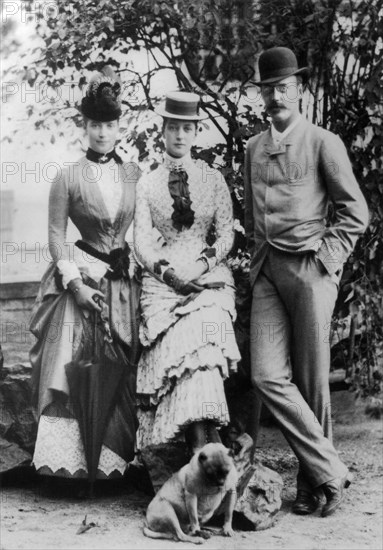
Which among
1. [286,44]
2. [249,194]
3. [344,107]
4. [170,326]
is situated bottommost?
[170,326]

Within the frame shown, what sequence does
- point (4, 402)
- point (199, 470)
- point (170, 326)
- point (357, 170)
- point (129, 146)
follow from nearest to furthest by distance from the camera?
point (199, 470)
point (170, 326)
point (4, 402)
point (357, 170)
point (129, 146)

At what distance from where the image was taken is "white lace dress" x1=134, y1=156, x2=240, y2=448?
479cm

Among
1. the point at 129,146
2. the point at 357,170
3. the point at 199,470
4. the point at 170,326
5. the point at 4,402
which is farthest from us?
the point at 129,146

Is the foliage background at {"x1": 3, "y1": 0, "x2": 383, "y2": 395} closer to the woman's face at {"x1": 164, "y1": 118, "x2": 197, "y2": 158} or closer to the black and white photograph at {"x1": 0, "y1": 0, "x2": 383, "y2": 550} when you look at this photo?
the black and white photograph at {"x1": 0, "y1": 0, "x2": 383, "y2": 550}

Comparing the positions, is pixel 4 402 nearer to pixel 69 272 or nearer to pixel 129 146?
pixel 69 272

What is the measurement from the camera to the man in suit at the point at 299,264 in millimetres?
4871

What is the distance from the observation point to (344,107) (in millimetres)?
5941

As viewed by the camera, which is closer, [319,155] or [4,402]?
[319,155]

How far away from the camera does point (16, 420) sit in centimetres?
522

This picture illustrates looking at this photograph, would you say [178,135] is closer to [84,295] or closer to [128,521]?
[84,295]

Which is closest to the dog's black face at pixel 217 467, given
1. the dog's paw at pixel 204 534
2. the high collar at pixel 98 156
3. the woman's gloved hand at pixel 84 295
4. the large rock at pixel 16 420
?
the dog's paw at pixel 204 534

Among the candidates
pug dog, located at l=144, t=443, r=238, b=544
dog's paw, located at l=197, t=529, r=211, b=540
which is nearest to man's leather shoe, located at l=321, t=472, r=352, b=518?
pug dog, located at l=144, t=443, r=238, b=544

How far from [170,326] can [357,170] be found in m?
1.83

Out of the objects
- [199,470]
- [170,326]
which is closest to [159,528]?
[199,470]
